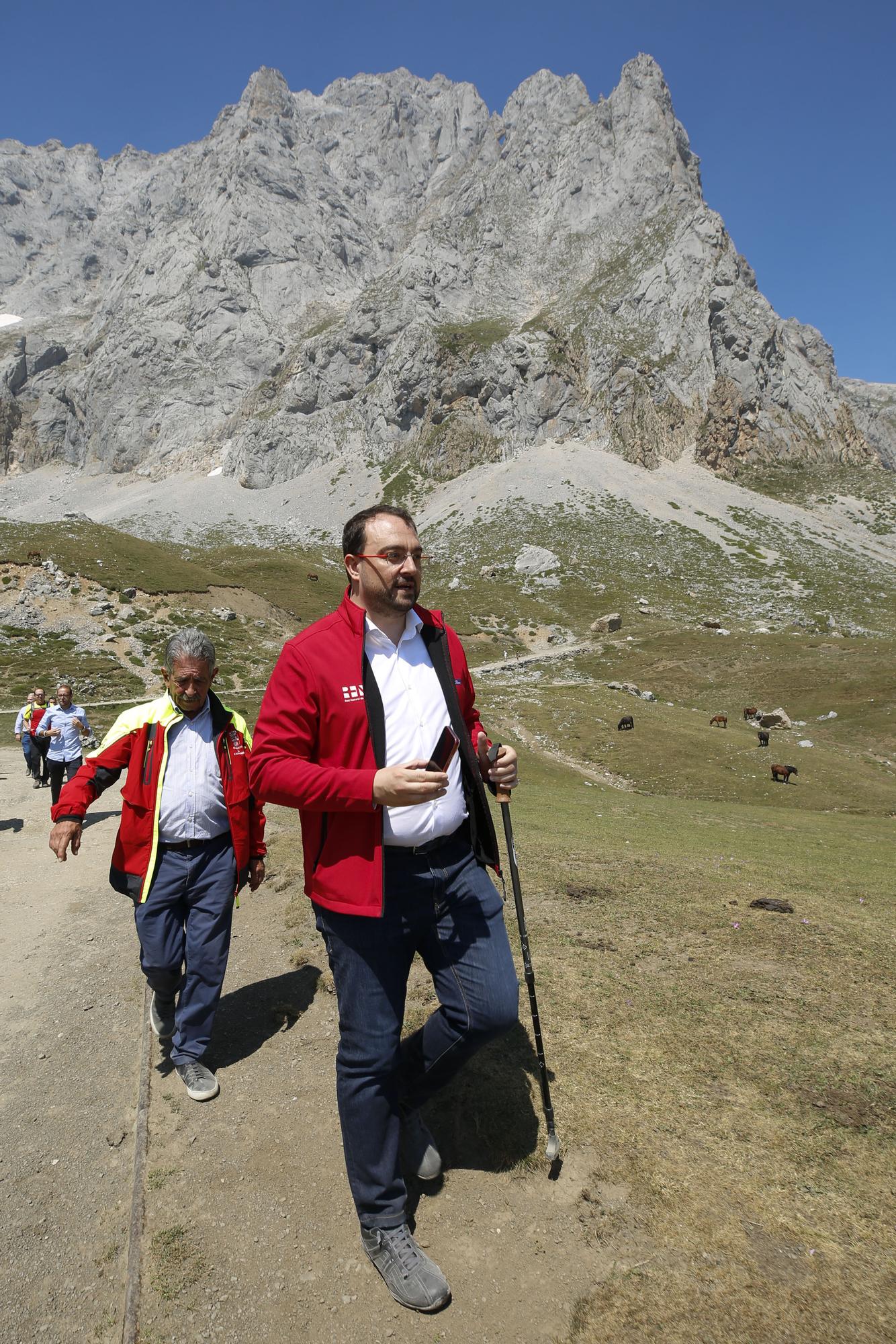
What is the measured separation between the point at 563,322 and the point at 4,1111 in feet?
633

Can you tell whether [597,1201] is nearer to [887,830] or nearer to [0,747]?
[887,830]

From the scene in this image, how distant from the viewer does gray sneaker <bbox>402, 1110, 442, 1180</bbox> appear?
4605 mm

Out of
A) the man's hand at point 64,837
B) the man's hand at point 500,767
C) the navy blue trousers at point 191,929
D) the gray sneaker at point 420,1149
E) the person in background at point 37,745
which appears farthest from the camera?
the person in background at point 37,745

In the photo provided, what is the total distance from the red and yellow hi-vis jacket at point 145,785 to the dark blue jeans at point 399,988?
8.33ft

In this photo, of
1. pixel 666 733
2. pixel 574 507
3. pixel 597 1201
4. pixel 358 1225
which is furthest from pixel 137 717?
pixel 574 507

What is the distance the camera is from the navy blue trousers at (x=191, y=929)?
20.5 ft

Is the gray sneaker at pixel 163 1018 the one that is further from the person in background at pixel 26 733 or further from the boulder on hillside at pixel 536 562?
the boulder on hillside at pixel 536 562

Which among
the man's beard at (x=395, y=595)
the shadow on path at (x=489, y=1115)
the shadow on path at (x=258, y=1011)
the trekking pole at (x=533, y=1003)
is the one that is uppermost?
the man's beard at (x=395, y=595)

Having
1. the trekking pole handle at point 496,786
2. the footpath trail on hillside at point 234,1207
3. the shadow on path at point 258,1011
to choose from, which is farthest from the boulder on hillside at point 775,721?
the trekking pole handle at point 496,786

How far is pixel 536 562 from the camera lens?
103375 mm

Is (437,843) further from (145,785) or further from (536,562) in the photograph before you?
(536,562)

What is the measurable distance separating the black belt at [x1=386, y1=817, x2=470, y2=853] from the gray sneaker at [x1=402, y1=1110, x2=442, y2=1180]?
205 cm

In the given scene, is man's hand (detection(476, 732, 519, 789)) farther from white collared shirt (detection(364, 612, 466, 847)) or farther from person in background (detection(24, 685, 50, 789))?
person in background (detection(24, 685, 50, 789))

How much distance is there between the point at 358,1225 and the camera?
4.43 m
